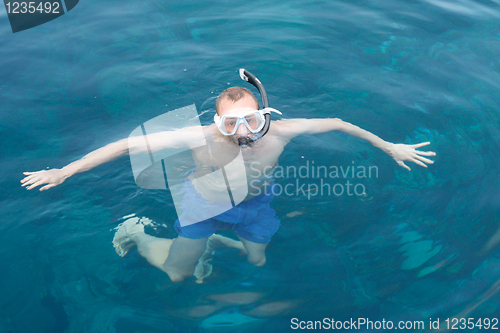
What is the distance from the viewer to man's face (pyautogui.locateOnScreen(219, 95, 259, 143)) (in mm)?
2994

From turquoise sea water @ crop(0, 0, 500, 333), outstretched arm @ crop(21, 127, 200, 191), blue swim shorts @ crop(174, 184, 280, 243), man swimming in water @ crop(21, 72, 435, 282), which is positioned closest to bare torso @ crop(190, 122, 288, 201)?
man swimming in water @ crop(21, 72, 435, 282)

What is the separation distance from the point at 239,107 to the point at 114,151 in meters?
1.10

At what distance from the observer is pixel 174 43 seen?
5617 millimetres

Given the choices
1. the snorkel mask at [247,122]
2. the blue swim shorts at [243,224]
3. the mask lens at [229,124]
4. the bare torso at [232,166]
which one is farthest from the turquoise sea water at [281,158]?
the mask lens at [229,124]

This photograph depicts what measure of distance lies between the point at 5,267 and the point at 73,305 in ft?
2.33

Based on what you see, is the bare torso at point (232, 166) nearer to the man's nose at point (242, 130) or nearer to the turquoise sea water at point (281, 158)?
the man's nose at point (242, 130)

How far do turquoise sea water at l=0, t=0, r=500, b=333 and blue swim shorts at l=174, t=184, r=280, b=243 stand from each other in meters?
0.13

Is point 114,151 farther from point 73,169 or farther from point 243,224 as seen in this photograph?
point 243,224

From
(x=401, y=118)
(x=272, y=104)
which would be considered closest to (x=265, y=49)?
(x=272, y=104)

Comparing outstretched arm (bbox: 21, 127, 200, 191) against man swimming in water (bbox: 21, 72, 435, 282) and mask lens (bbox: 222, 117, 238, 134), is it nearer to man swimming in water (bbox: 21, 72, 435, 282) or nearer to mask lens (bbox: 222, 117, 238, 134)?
man swimming in water (bbox: 21, 72, 435, 282)

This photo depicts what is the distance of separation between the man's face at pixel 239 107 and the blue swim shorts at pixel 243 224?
58cm

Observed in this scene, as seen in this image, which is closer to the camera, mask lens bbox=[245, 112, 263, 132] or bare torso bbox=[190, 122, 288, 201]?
mask lens bbox=[245, 112, 263, 132]

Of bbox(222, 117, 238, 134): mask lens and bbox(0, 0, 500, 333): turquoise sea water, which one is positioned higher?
bbox(222, 117, 238, 134): mask lens

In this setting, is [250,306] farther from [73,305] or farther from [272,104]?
[272,104]
